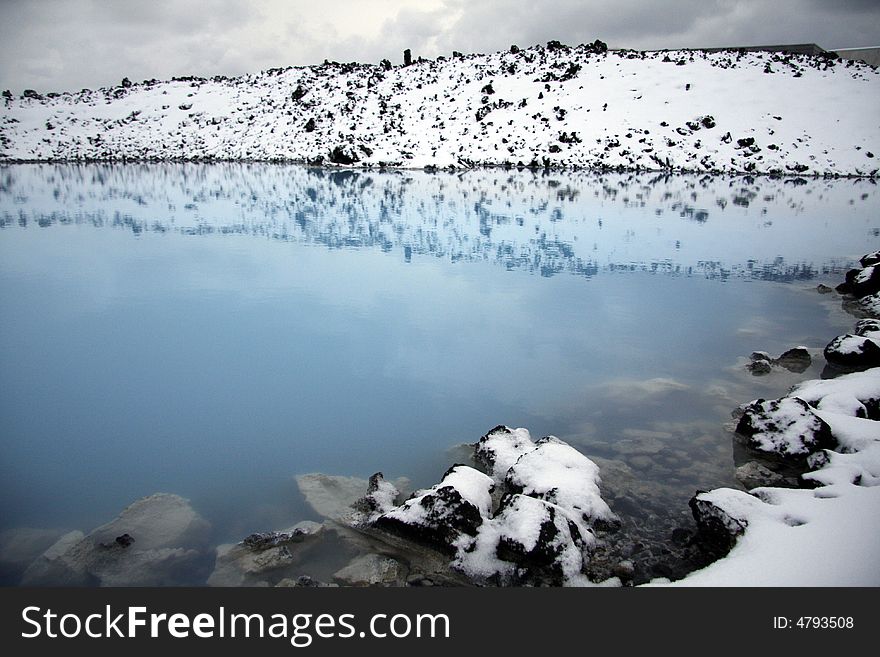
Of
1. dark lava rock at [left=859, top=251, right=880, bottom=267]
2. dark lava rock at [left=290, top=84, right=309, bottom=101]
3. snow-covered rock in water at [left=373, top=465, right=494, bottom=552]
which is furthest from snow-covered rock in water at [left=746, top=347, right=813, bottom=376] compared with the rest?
dark lava rock at [left=290, top=84, right=309, bottom=101]

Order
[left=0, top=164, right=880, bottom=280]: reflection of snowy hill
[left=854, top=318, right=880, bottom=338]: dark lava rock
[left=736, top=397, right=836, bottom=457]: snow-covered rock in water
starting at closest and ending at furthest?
[left=736, top=397, right=836, bottom=457]: snow-covered rock in water
[left=854, top=318, right=880, bottom=338]: dark lava rock
[left=0, top=164, right=880, bottom=280]: reflection of snowy hill

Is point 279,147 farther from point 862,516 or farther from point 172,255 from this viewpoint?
point 862,516

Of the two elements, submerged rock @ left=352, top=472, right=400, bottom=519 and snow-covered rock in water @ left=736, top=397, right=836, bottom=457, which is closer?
submerged rock @ left=352, top=472, right=400, bottom=519

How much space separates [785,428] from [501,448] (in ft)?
11.2

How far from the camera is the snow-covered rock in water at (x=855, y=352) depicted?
8.53m

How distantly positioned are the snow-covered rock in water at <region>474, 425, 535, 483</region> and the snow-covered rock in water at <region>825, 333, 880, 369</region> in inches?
231

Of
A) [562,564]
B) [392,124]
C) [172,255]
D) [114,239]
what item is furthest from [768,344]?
[392,124]

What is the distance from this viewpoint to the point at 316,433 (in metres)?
6.93

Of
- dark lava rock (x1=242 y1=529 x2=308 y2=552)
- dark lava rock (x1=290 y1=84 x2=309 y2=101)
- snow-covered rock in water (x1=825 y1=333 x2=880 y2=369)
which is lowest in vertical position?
dark lava rock (x1=242 y1=529 x2=308 y2=552)

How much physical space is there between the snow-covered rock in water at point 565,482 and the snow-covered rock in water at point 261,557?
2086 millimetres

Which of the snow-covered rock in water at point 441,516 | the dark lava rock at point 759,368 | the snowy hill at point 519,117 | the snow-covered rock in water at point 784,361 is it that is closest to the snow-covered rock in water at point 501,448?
the snow-covered rock in water at point 441,516

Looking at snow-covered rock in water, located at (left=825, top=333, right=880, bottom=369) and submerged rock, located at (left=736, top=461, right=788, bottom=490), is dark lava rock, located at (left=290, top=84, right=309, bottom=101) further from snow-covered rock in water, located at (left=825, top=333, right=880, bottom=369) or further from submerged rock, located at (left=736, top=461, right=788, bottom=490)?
submerged rock, located at (left=736, top=461, right=788, bottom=490)

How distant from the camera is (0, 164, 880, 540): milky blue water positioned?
6.32 m

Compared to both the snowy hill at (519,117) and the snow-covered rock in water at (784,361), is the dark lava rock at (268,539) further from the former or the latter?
the snowy hill at (519,117)
